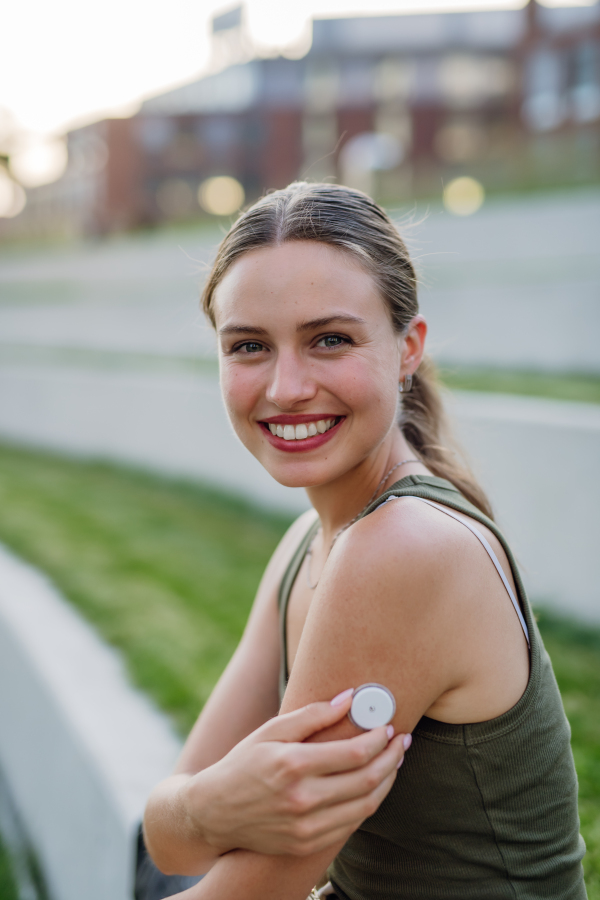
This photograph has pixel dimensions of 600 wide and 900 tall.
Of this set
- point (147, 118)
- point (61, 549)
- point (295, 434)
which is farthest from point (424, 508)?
point (147, 118)

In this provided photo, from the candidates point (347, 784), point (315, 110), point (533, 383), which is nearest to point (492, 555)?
point (347, 784)

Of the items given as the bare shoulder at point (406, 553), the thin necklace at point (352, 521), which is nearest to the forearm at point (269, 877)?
the bare shoulder at point (406, 553)

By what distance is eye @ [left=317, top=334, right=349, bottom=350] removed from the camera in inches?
55.5

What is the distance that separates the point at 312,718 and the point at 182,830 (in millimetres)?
434

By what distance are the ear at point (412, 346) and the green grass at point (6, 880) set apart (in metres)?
2.43

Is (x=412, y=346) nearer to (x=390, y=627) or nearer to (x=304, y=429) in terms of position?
(x=304, y=429)

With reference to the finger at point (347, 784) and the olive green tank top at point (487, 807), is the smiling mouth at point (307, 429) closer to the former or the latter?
the olive green tank top at point (487, 807)

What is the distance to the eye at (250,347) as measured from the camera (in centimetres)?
147

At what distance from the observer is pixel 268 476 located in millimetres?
6250

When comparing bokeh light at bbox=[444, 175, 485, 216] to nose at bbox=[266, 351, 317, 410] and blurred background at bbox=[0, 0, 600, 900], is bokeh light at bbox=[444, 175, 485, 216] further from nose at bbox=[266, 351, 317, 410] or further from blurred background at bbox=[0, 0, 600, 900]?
nose at bbox=[266, 351, 317, 410]

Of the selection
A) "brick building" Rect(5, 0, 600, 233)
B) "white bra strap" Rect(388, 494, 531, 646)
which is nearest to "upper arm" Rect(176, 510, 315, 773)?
"white bra strap" Rect(388, 494, 531, 646)

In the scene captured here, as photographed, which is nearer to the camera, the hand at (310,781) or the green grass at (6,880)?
the hand at (310,781)

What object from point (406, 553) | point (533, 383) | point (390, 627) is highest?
point (533, 383)

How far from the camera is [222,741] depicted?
180cm
